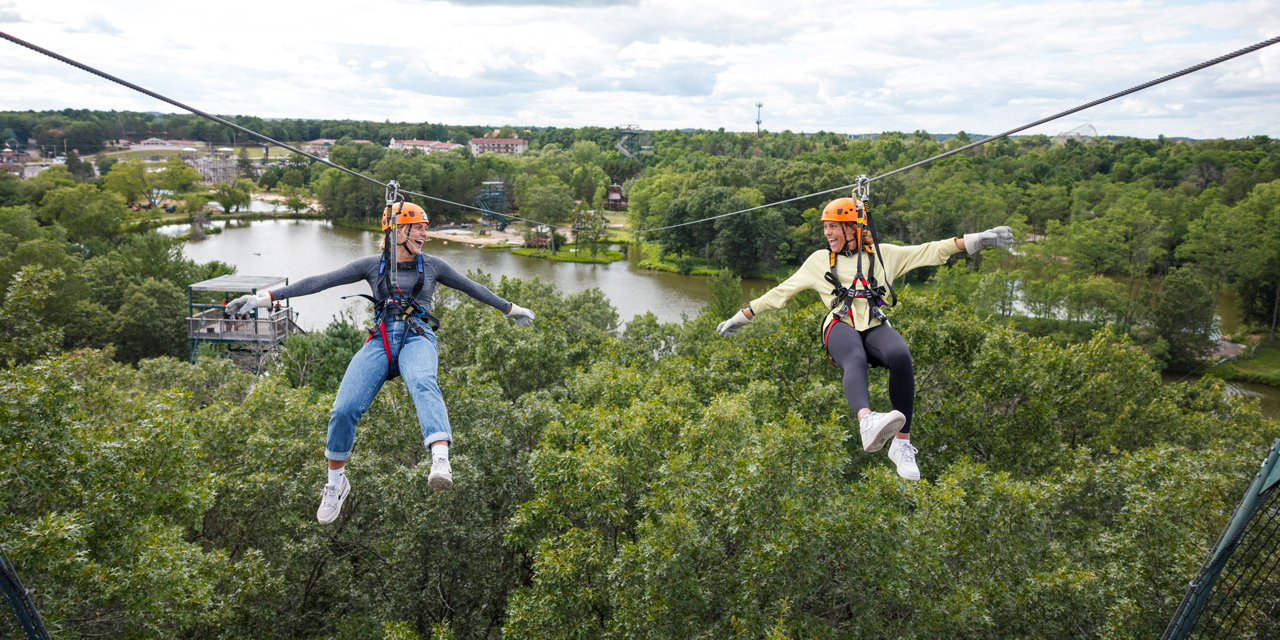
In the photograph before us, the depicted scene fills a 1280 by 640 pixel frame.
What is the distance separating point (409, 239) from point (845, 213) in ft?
11.9

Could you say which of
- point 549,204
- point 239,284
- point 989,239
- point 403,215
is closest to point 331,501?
point 403,215

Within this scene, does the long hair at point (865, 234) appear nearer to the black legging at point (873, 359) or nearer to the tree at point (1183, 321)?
the black legging at point (873, 359)

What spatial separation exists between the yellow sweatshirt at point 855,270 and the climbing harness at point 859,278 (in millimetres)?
31

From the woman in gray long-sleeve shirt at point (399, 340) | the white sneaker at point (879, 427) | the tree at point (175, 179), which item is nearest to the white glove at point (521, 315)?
the woman in gray long-sleeve shirt at point (399, 340)

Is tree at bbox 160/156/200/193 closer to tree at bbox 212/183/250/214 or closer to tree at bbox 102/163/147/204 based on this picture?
tree at bbox 102/163/147/204

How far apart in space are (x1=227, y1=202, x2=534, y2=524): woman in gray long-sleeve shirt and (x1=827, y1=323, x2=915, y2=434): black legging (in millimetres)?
2996

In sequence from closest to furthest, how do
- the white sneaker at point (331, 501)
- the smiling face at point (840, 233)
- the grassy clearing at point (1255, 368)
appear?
the smiling face at point (840, 233), the white sneaker at point (331, 501), the grassy clearing at point (1255, 368)

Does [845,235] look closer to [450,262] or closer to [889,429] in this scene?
[889,429]

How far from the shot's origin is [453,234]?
72.3 metres

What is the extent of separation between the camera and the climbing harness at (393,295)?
574 cm

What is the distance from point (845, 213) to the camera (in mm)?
5883

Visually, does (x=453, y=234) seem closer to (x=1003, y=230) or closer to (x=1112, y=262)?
(x=1112, y=262)

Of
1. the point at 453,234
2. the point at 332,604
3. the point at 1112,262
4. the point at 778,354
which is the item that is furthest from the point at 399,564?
the point at 453,234

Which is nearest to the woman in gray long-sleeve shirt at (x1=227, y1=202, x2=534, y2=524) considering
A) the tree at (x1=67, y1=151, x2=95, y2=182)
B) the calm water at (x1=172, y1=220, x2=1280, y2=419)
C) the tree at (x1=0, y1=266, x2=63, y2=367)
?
the tree at (x1=0, y1=266, x2=63, y2=367)
